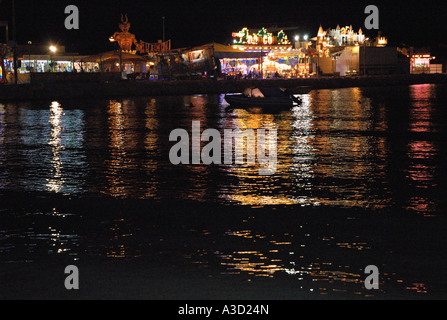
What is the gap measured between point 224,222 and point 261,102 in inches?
1266

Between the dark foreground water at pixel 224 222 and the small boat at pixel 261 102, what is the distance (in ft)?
66.1

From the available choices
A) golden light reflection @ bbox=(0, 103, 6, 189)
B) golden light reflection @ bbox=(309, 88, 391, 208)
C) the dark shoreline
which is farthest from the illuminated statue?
golden light reflection @ bbox=(309, 88, 391, 208)

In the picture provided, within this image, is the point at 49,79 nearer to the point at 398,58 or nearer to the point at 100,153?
the point at 100,153

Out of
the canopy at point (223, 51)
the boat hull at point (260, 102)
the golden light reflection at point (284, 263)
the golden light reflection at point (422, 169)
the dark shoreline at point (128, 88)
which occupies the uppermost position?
the canopy at point (223, 51)

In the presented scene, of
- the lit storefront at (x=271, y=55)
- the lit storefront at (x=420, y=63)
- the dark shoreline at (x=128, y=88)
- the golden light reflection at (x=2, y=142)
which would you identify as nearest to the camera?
the golden light reflection at (x=2, y=142)

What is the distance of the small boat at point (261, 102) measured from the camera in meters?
40.9

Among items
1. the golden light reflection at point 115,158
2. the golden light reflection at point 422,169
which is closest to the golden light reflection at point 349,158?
the golden light reflection at point 422,169

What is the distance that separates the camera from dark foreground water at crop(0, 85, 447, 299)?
267 inches

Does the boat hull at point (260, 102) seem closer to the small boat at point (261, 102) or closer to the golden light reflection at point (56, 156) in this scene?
the small boat at point (261, 102)

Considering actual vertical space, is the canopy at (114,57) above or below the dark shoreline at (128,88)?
above

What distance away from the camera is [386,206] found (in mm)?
10852

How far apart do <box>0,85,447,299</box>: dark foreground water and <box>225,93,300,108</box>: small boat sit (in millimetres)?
20138
